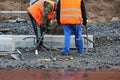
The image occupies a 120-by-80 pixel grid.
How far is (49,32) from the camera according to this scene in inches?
581

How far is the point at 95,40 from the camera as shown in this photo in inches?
614

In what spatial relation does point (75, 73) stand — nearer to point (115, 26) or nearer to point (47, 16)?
point (47, 16)

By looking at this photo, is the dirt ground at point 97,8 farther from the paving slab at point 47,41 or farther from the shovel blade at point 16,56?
the shovel blade at point 16,56

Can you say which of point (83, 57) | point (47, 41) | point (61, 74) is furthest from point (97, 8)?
point (61, 74)

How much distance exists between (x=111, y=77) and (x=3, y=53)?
3.61 meters

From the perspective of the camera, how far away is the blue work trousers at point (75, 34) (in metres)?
13.3

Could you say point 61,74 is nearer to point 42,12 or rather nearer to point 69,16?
point 69,16

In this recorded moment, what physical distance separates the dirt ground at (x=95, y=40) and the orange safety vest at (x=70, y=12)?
97 centimetres

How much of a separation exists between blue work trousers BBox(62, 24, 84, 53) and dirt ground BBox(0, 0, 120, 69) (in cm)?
22

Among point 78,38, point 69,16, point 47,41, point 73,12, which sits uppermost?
point 73,12

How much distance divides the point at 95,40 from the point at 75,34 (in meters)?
2.17

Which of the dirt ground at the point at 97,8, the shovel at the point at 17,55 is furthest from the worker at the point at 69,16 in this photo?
the dirt ground at the point at 97,8

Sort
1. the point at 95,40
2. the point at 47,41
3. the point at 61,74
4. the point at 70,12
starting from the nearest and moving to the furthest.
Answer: the point at 61,74, the point at 70,12, the point at 47,41, the point at 95,40

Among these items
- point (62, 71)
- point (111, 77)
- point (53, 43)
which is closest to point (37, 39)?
point (53, 43)
